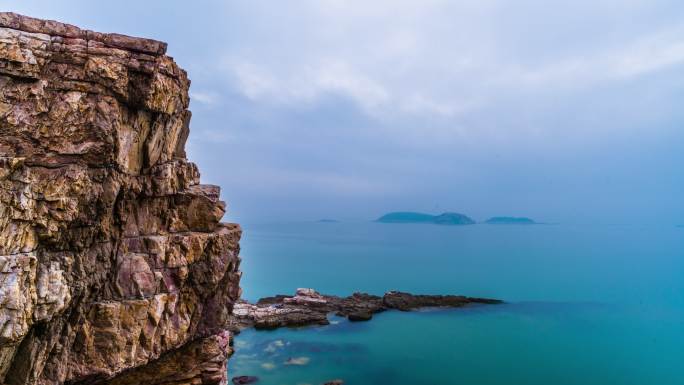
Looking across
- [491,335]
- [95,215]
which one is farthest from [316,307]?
[95,215]

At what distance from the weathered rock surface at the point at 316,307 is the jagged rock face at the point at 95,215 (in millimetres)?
34071

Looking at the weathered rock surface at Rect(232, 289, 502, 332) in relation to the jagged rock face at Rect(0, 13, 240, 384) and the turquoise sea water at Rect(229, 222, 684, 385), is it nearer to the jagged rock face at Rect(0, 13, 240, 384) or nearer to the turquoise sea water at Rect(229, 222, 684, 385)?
the turquoise sea water at Rect(229, 222, 684, 385)

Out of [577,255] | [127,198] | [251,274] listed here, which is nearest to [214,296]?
[127,198]

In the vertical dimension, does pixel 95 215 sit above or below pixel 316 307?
above

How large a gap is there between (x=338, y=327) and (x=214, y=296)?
119 feet

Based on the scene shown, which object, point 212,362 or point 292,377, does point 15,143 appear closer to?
point 212,362

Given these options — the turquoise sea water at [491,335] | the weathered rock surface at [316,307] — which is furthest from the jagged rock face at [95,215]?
the weathered rock surface at [316,307]

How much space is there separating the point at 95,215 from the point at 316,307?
50.6 metres

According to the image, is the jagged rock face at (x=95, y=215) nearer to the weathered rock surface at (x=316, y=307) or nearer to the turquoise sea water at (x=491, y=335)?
the turquoise sea water at (x=491, y=335)

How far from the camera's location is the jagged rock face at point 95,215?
611 inches

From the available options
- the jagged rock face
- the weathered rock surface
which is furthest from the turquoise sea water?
the jagged rock face

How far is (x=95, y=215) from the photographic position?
17469 millimetres

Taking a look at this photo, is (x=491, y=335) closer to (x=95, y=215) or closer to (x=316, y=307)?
(x=316, y=307)

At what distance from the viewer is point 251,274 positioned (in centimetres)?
10719
